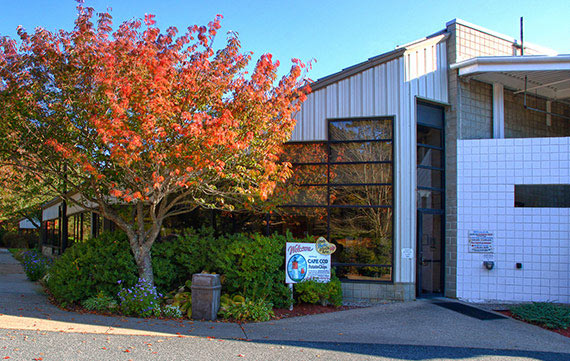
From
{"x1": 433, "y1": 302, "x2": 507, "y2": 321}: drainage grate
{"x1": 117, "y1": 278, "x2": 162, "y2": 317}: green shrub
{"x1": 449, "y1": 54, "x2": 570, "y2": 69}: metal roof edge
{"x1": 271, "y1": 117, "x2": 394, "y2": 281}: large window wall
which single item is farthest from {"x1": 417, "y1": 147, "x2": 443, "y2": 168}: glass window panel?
{"x1": 117, "y1": 278, "x2": 162, "y2": 317}: green shrub

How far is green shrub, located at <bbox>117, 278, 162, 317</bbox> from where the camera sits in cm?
883

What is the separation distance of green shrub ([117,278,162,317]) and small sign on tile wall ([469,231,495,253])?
7218 mm

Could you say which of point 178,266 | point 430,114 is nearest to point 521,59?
point 430,114

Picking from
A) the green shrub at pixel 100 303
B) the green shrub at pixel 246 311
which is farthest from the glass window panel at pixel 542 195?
the green shrub at pixel 100 303

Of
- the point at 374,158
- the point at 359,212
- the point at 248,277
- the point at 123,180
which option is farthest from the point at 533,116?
the point at 123,180

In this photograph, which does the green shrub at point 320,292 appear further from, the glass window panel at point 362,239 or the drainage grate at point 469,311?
the drainage grate at point 469,311

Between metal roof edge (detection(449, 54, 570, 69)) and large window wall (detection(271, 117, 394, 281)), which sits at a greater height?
metal roof edge (detection(449, 54, 570, 69))

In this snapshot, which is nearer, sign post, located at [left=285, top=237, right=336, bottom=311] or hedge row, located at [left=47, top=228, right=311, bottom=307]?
hedge row, located at [left=47, top=228, right=311, bottom=307]

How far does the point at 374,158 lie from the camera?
11492 mm

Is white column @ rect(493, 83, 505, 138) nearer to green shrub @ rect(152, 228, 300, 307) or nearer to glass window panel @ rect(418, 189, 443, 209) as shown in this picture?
glass window panel @ rect(418, 189, 443, 209)

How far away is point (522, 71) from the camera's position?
11320mm

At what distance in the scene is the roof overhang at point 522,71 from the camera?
11.1 metres

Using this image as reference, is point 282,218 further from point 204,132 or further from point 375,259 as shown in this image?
point 204,132

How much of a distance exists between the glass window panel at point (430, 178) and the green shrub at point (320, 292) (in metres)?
3.41
